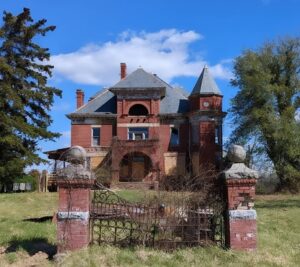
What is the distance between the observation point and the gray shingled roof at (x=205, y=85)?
47250mm

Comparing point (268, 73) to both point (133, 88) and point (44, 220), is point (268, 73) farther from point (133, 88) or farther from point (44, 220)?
point (44, 220)

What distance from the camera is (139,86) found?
47.8 metres

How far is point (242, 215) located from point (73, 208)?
3.67 meters

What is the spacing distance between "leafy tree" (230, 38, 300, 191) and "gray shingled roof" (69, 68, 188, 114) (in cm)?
725

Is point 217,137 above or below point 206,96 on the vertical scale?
below

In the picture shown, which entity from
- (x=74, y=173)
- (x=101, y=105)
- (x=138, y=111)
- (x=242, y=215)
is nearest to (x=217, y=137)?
(x=138, y=111)

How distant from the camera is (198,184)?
12828mm

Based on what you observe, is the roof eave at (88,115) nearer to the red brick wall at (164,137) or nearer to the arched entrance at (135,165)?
the arched entrance at (135,165)

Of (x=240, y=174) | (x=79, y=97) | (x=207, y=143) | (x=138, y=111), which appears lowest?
(x=240, y=174)

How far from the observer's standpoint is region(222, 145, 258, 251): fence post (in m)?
10.9

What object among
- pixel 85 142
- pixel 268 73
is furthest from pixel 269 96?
pixel 85 142

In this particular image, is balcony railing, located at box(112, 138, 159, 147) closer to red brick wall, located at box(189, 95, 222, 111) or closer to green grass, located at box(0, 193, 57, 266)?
red brick wall, located at box(189, 95, 222, 111)

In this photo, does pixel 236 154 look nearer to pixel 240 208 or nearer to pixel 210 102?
pixel 240 208

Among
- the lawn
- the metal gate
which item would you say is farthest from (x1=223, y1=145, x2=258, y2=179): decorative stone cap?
the lawn
